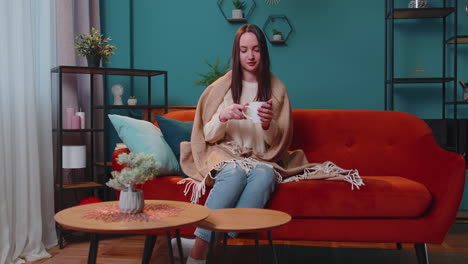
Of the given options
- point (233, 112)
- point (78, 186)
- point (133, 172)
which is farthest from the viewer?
point (78, 186)

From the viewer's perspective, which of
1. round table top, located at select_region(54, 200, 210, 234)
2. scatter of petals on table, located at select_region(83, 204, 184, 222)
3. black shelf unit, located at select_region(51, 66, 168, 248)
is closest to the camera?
round table top, located at select_region(54, 200, 210, 234)

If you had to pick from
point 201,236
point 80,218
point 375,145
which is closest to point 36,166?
point 201,236

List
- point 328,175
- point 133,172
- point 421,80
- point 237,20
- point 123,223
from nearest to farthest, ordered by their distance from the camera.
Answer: point 123,223 → point 133,172 → point 328,175 → point 421,80 → point 237,20

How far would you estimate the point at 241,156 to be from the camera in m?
2.19

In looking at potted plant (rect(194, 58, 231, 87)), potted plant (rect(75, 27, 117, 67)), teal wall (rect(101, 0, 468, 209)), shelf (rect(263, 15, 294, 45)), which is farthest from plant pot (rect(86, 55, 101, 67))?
shelf (rect(263, 15, 294, 45))

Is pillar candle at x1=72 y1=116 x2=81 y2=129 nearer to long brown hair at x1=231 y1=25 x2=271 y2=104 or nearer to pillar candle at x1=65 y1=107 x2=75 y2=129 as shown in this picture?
pillar candle at x1=65 y1=107 x2=75 y2=129

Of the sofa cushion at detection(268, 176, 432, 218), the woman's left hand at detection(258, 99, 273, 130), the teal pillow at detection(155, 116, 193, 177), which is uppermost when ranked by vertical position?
the woman's left hand at detection(258, 99, 273, 130)

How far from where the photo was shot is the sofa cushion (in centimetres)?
203

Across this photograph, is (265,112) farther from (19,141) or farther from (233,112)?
(19,141)

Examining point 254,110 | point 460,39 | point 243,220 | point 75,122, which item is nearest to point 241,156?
point 254,110

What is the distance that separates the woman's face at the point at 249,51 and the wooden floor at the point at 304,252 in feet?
3.07

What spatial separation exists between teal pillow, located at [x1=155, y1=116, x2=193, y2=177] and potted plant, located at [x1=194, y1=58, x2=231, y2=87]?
1312mm

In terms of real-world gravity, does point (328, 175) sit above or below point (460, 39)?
below

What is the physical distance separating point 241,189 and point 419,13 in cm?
237
